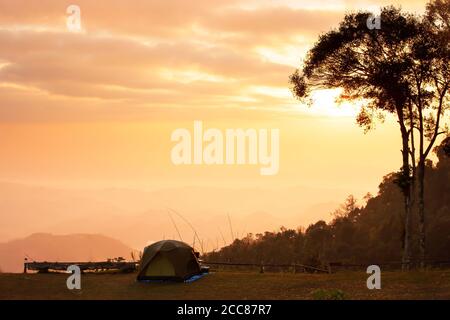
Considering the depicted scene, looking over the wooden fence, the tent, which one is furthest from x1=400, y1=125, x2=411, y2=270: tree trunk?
the wooden fence

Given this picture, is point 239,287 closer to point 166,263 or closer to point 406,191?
point 166,263

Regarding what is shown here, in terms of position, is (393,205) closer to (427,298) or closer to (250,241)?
(250,241)

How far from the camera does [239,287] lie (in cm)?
3475

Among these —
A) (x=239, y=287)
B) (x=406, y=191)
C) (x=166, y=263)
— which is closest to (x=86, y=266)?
(x=166, y=263)

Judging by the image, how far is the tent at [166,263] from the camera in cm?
3725

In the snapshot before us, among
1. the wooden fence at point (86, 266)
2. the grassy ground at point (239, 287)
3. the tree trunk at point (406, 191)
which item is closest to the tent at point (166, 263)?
the grassy ground at point (239, 287)

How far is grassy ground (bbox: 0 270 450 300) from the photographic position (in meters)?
31.2

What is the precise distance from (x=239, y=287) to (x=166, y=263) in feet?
15.8

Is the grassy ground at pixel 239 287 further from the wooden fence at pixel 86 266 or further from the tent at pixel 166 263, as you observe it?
the wooden fence at pixel 86 266

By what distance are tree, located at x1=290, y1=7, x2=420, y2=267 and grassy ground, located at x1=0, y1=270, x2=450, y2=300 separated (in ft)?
30.2

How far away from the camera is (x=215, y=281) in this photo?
37406 mm

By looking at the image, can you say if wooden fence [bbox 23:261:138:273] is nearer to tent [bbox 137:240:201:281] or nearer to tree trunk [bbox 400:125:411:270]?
tent [bbox 137:240:201:281]
